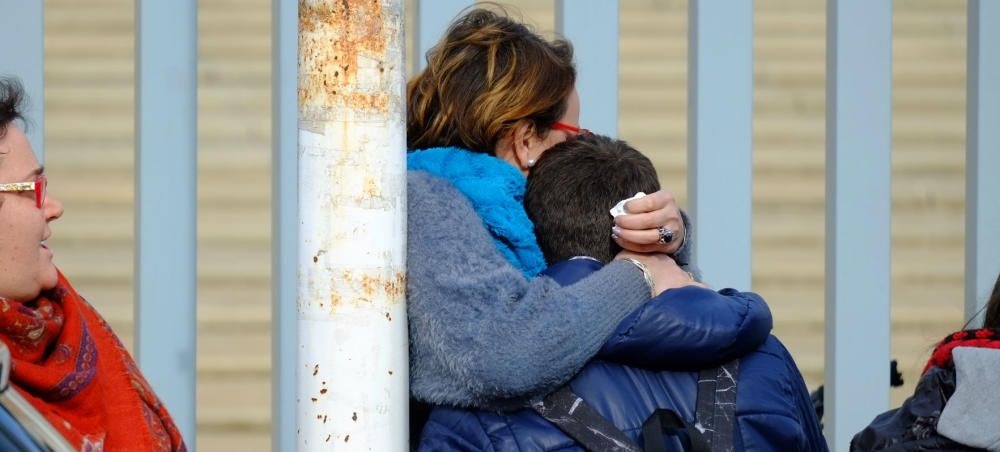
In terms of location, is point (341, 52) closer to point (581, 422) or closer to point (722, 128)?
point (581, 422)

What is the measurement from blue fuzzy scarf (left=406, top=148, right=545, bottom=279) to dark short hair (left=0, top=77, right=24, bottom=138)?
616 mm

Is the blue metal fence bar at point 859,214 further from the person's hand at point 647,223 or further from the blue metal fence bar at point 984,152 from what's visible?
the person's hand at point 647,223

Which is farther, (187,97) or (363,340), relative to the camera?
(187,97)

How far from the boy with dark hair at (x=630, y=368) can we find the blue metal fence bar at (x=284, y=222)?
3.91 ft

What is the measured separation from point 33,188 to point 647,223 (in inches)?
36.2

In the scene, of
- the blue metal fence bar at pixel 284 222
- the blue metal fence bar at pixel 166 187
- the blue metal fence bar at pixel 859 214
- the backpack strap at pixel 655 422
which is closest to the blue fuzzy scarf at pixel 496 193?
the backpack strap at pixel 655 422

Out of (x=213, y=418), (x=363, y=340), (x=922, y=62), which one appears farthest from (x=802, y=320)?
(x=363, y=340)

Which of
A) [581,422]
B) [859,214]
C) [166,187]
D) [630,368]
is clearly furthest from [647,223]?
[166,187]

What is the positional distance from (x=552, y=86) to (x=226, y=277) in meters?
2.36

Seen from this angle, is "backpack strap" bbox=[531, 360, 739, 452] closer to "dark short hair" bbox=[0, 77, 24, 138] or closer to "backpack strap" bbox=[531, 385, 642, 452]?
"backpack strap" bbox=[531, 385, 642, 452]

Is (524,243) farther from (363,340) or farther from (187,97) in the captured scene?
(187,97)

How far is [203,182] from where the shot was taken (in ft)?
15.7

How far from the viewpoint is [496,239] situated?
2.24 meters

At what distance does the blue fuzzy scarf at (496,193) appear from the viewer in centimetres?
223
